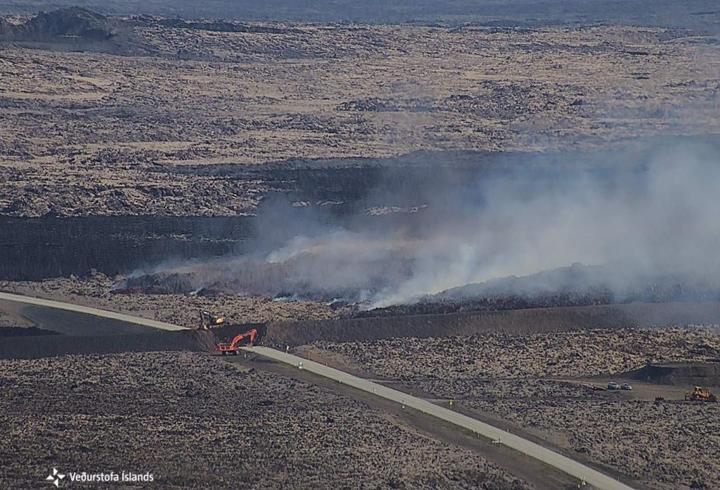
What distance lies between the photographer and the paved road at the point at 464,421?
5094cm

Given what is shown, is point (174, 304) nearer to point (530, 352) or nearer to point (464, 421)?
point (530, 352)

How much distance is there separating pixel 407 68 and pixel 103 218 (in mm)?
75627

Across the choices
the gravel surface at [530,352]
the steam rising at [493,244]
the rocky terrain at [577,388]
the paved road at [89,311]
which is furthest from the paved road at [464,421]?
the steam rising at [493,244]

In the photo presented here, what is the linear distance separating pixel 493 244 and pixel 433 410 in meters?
27.4

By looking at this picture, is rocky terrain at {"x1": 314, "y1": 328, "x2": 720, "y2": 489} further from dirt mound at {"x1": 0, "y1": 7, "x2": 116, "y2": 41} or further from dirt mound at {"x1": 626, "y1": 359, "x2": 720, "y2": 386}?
dirt mound at {"x1": 0, "y1": 7, "x2": 116, "y2": 41}

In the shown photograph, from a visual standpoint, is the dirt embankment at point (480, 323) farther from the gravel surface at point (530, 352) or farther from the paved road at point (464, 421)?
the paved road at point (464, 421)

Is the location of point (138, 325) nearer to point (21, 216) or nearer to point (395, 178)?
point (21, 216)

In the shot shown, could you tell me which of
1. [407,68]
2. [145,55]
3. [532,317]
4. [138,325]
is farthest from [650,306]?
[145,55]

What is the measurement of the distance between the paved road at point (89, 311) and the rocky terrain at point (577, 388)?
351 inches

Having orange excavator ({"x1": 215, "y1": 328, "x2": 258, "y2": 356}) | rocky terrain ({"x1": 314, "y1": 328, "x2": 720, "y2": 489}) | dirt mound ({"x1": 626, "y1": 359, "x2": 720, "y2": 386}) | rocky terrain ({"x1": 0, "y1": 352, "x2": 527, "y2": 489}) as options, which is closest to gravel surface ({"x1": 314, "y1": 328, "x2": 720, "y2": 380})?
rocky terrain ({"x1": 314, "y1": 328, "x2": 720, "y2": 489})

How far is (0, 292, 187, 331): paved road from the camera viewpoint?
232 ft

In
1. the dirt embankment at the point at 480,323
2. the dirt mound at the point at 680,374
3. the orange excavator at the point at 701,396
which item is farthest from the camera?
the dirt embankment at the point at 480,323

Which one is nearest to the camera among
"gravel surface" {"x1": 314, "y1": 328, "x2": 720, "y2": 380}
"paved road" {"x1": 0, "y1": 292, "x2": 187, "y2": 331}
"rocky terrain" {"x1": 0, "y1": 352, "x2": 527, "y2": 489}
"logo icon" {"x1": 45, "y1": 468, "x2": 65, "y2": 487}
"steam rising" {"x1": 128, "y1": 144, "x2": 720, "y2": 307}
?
"logo icon" {"x1": 45, "y1": 468, "x2": 65, "y2": 487}

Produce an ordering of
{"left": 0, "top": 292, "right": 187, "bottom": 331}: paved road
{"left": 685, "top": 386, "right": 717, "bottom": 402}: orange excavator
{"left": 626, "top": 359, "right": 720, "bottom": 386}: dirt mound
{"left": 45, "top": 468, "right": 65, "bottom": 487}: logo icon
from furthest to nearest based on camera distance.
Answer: {"left": 0, "top": 292, "right": 187, "bottom": 331}: paved road → {"left": 626, "top": 359, "right": 720, "bottom": 386}: dirt mound → {"left": 685, "top": 386, "right": 717, "bottom": 402}: orange excavator → {"left": 45, "top": 468, "right": 65, "bottom": 487}: logo icon
